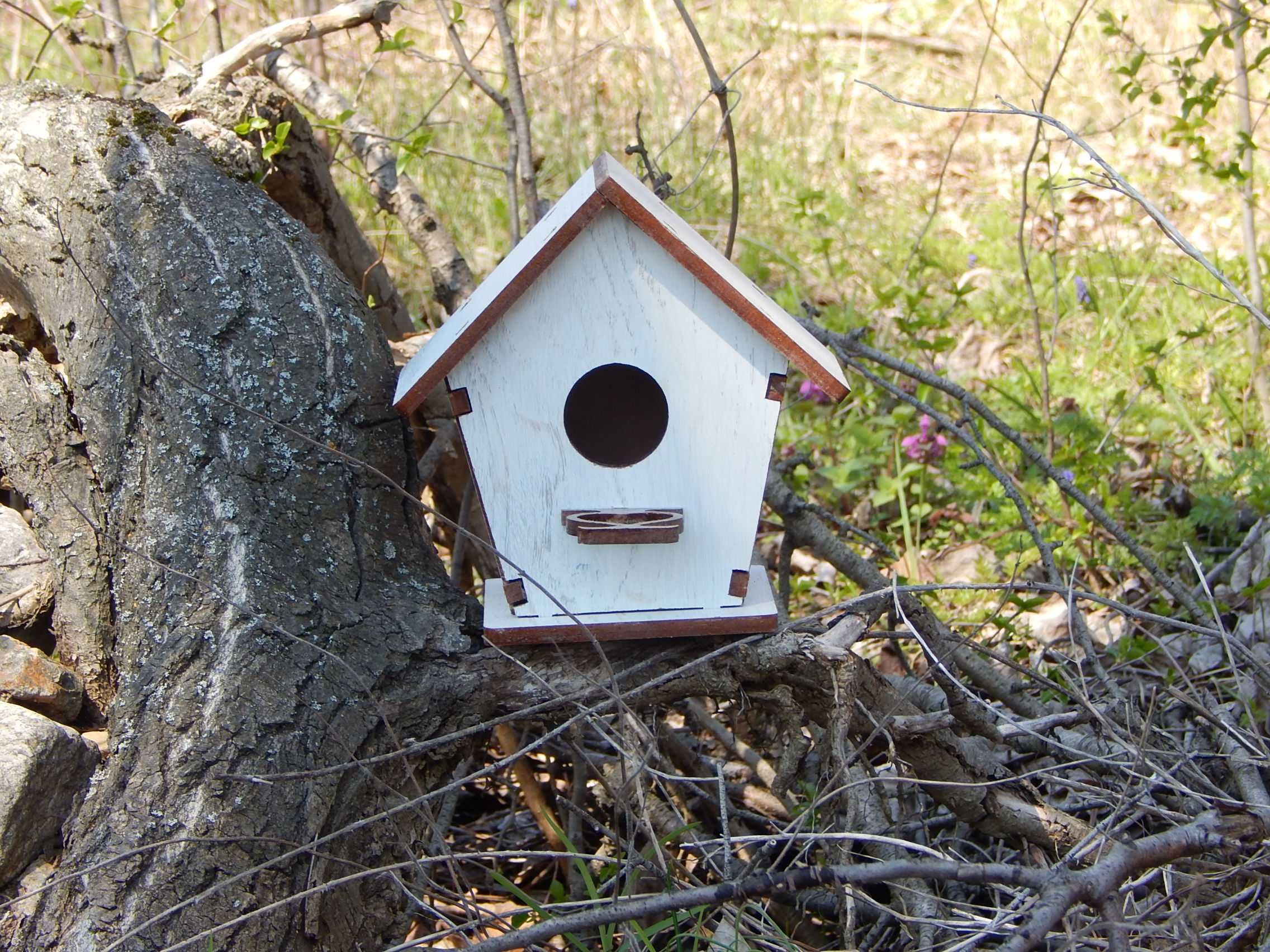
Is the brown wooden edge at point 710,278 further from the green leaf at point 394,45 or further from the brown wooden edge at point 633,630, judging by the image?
the green leaf at point 394,45

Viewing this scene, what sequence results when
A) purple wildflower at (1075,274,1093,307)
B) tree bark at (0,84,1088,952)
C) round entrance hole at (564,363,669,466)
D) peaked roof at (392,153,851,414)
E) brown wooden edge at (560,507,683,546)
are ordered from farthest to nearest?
purple wildflower at (1075,274,1093,307) < round entrance hole at (564,363,669,466) < brown wooden edge at (560,507,683,546) < peaked roof at (392,153,851,414) < tree bark at (0,84,1088,952)

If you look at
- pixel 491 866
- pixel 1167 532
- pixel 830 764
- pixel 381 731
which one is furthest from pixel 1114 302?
pixel 381 731

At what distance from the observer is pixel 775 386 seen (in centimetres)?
199

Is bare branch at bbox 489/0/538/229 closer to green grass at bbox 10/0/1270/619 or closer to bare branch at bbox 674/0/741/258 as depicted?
green grass at bbox 10/0/1270/619

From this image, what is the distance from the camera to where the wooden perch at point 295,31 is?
2.96 meters

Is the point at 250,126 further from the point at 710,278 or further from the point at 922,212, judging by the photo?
the point at 922,212

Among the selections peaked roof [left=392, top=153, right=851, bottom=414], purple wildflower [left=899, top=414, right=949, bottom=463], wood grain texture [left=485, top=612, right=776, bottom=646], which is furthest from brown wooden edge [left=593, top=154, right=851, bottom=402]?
purple wildflower [left=899, top=414, right=949, bottom=463]

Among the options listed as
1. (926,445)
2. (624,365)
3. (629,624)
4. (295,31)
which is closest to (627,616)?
(629,624)

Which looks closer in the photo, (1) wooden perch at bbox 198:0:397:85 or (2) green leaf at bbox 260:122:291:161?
(2) green leaf at bbox 260:122:291:161

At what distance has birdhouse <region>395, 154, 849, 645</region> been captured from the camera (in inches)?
74.2

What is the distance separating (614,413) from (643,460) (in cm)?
48

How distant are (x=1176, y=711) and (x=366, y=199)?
13.8 feet

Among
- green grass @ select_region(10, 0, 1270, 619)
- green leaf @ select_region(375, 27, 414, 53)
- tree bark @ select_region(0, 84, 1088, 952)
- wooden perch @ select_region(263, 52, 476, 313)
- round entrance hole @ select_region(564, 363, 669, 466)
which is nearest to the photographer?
tree bark @ select_region(0, 84, 1088, 952)

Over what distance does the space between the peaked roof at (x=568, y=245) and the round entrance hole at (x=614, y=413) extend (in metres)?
0.55
